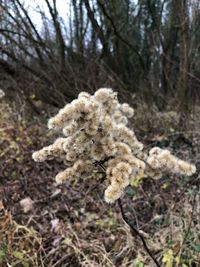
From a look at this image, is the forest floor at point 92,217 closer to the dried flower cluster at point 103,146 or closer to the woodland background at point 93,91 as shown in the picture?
the woodland background at point 93,91

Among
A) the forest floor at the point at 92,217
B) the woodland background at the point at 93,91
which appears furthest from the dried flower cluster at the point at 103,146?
the woodland background at the point at 93,91

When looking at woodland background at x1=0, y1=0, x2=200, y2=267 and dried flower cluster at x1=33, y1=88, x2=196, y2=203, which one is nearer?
dried flower cluster at x1=33, y1=88, x2=196, y2=203

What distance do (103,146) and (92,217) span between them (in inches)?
82.3

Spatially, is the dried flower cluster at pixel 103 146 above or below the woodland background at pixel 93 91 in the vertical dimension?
above

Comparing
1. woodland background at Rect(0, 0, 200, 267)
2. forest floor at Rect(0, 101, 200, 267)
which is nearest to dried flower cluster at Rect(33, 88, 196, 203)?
forest floor at Rect(0, 101, 200, 267)

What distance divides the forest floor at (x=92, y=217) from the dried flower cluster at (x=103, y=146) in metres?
0.94

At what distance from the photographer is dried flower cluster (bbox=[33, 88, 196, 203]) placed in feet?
7.22

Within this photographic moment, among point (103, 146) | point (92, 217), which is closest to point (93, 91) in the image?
point (92, 217)

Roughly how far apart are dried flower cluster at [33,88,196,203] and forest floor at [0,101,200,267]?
0.94m

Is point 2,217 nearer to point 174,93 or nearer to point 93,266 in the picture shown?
point 93,266

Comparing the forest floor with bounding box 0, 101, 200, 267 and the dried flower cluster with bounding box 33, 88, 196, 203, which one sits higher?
the dried flower cluster with bounding box 33, 88, 196, 203

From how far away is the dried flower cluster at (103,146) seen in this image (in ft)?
7.22

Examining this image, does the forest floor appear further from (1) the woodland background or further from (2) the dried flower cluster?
(2) the dried flower cluster

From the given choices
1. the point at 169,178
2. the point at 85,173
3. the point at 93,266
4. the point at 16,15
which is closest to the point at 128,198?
the point at 169,178
